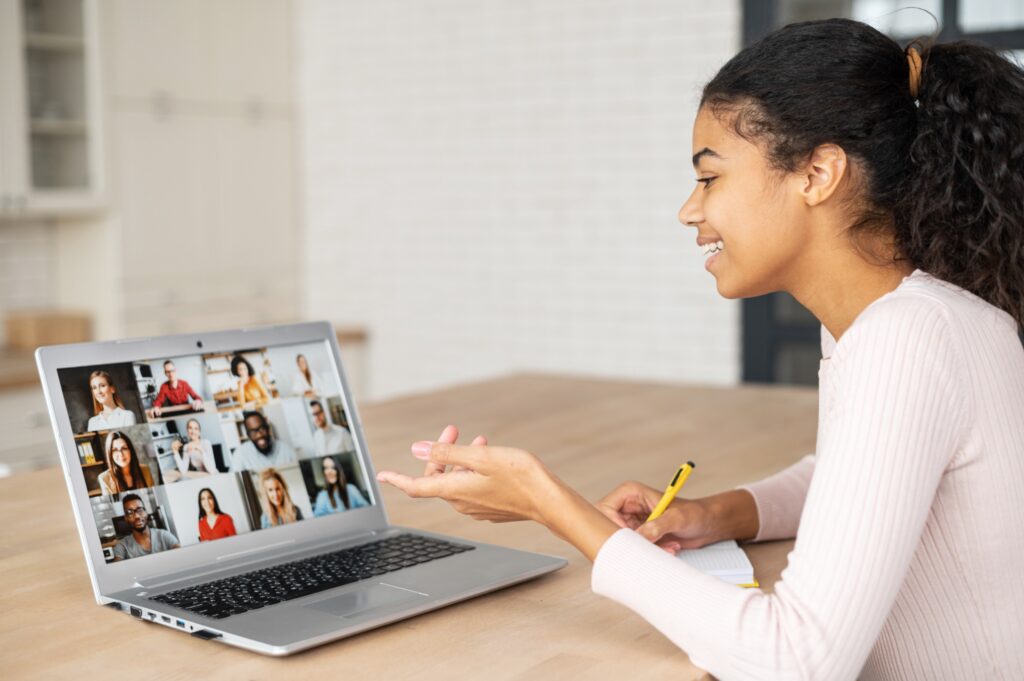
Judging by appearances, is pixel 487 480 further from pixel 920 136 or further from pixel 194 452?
pixel 920 136

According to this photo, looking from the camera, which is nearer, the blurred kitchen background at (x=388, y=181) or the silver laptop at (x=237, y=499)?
the silver laptop at (x=237, y=499)

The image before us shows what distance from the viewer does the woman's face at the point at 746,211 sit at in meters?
1.25

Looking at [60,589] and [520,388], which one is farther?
[520,388]

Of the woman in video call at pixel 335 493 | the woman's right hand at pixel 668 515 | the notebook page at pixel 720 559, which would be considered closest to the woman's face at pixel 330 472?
the woman in video call at pixel 335 493

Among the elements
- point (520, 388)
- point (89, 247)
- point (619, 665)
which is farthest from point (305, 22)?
point (619, 665)

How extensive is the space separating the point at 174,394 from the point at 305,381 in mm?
186

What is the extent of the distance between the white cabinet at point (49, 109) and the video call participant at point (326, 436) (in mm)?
3246

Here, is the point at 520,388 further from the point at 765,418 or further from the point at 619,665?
the point at 619,665

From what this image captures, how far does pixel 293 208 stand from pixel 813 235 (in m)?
4.56

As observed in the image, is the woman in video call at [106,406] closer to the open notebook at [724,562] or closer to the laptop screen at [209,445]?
the laptop screen at [209,445]

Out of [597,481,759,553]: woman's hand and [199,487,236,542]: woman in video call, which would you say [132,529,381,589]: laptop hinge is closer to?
[199,487,236,542]: woman in video call

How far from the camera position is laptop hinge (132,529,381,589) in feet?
4.23

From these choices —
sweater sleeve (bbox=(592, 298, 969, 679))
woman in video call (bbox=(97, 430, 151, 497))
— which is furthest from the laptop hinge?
sweater sleeve (bbox=(592, 298, 969, 679))

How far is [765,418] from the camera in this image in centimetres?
238
